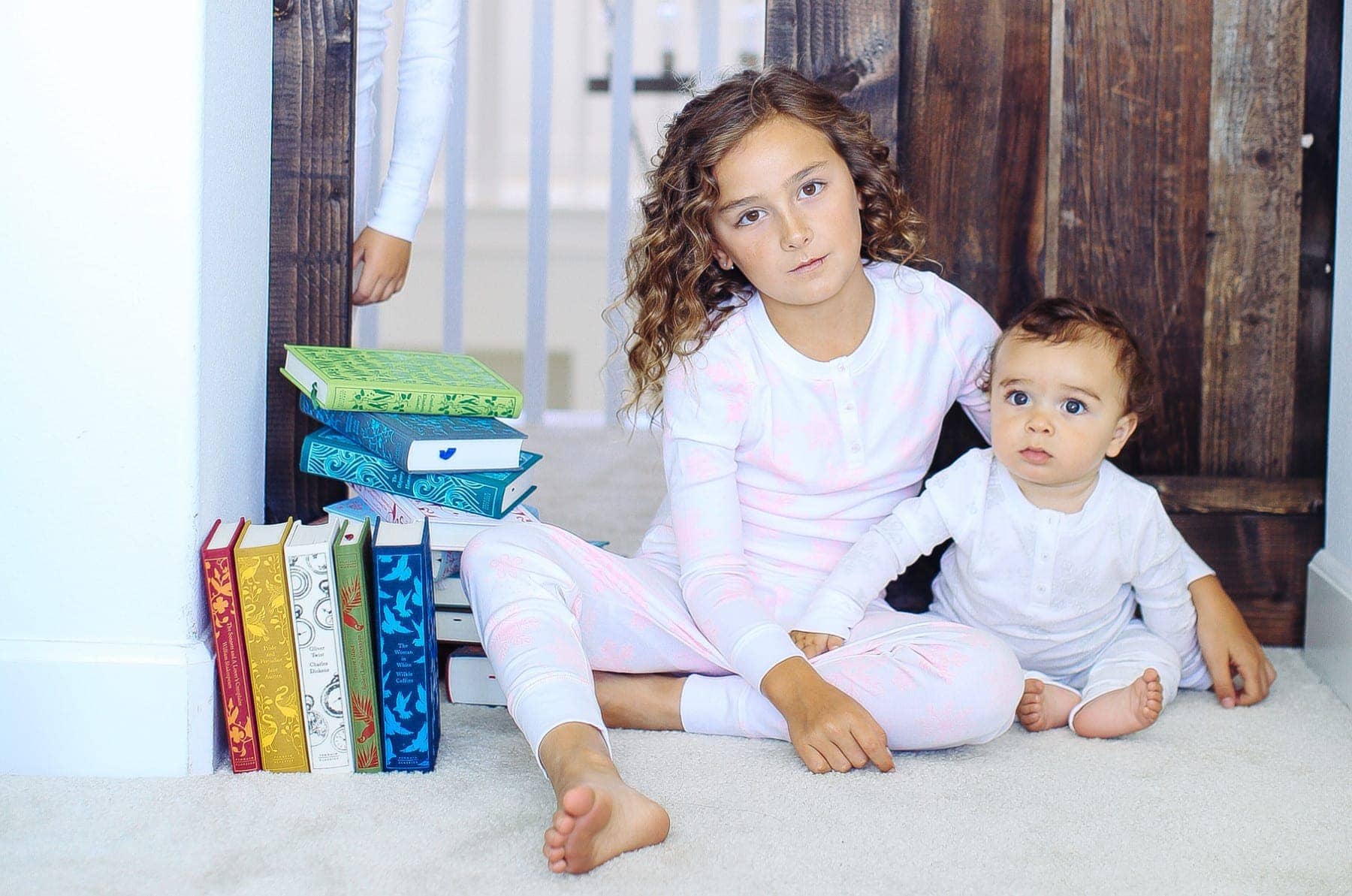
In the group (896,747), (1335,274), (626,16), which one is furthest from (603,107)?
(896,747)

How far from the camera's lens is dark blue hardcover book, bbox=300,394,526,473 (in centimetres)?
127

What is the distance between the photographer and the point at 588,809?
905 mm

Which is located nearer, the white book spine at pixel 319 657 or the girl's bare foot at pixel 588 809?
the girl's bare foot at pixel 588 809

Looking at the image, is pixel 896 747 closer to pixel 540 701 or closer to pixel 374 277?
pixel 540 701

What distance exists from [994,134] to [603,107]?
9.51 ft

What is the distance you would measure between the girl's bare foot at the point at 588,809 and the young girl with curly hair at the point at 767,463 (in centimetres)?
3

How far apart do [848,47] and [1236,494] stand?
30.1 inches

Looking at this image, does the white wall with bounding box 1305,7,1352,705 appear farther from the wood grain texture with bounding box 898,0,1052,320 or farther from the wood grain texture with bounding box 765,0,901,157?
the wood grain texture with bounding box 765,0,901,157

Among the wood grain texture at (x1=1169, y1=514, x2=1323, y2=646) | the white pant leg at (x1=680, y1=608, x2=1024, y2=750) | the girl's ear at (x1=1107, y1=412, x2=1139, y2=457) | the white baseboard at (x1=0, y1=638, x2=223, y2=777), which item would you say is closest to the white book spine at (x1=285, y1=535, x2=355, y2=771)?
the white baseboard at (x1=0, y1=638, x2=223, y2=777)

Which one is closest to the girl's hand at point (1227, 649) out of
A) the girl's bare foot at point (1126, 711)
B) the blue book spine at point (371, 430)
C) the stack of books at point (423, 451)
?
the girl's bare foot at point (1126, 711)

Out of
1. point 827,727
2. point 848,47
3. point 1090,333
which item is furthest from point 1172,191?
point 827,727

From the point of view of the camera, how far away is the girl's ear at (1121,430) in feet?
4.42

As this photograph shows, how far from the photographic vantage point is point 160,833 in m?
0.98

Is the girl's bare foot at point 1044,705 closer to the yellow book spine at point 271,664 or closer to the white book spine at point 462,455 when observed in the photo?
the white book spine at point 462,455
